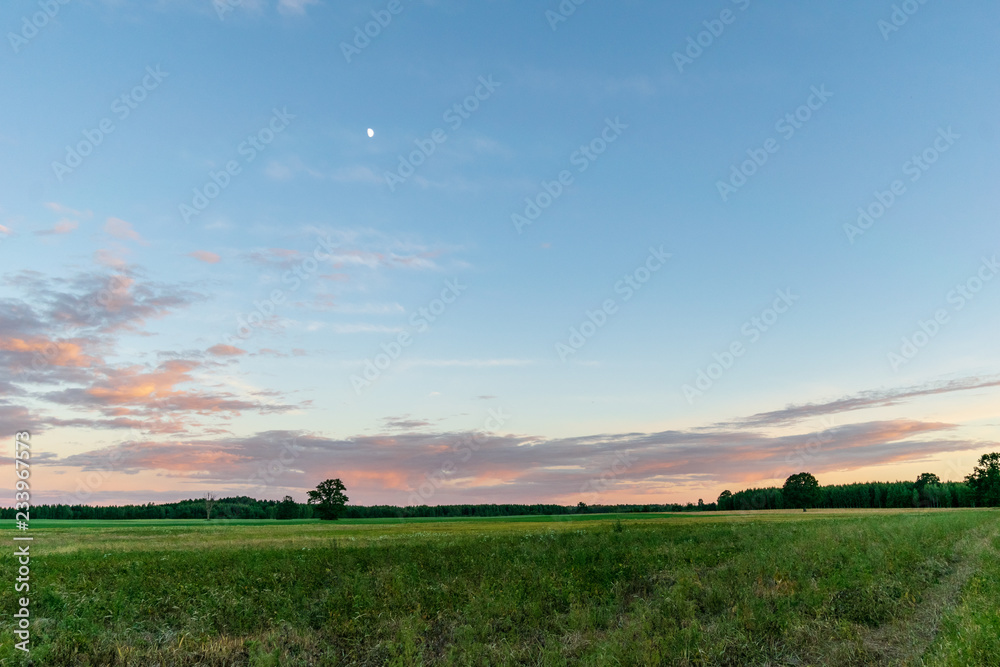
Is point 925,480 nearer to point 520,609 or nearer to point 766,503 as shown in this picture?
point 766,503

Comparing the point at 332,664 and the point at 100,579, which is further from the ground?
the point at 100,579

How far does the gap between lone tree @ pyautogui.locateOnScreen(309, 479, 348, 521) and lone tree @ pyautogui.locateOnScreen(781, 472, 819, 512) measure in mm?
113448

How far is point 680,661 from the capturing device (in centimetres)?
1451

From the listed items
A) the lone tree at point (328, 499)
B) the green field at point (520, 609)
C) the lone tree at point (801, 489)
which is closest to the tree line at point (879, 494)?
the lone tree at point (801, 489)

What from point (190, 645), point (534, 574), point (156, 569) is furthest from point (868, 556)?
point (156, 569)

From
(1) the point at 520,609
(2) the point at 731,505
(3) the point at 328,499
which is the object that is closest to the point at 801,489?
(2) the point at 731,505

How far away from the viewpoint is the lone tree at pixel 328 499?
13988 cm

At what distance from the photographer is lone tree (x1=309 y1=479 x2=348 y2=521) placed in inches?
5507

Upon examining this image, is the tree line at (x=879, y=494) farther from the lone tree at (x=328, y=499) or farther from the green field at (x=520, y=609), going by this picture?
Result: the green field at (x=520, y=609)

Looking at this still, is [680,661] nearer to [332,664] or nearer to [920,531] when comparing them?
[332,664]

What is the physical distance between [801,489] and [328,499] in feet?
390

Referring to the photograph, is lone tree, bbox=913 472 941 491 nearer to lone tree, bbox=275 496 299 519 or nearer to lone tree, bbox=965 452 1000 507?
lone tree, bbox=965 452 1000 507

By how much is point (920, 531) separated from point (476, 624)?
29489 millimetres

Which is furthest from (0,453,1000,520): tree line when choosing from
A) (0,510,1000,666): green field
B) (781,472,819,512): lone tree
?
(0,510,1000,666): green field
